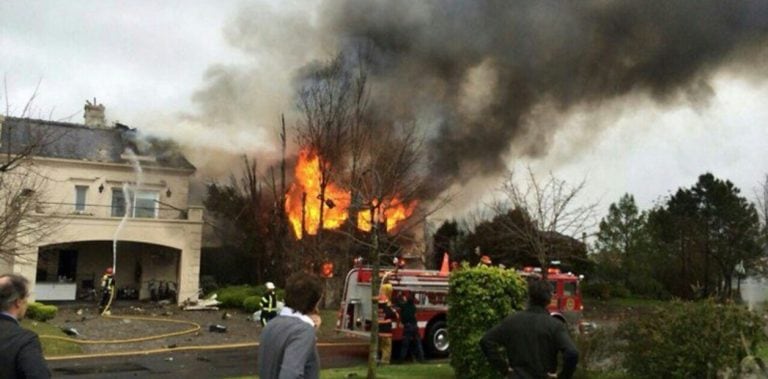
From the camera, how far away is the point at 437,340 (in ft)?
49.6

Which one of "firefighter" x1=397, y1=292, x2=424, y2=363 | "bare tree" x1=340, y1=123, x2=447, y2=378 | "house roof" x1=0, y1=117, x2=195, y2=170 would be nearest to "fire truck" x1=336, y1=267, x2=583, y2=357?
→ "firefighter" x1=397, y1=292, x2=424, y2=363

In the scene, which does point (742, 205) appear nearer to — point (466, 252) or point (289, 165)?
point (466, 252)

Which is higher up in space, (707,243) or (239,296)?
(707,243)

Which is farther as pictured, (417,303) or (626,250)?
(626,250)

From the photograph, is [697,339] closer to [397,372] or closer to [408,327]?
[397,372]

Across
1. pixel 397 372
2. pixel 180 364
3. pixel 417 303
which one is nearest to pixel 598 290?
pixel 417 303

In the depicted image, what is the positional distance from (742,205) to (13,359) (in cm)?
4492

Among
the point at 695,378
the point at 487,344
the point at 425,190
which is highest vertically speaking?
the point at 425,190

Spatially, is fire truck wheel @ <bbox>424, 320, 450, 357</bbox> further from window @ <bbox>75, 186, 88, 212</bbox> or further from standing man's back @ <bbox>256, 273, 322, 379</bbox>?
window @ <bbox>75, 186, 88, 212</bbox>

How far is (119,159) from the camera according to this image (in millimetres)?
28000

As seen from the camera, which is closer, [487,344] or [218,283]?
[487,344]

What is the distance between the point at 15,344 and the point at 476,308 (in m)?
7.41

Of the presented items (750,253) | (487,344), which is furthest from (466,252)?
(487,344)

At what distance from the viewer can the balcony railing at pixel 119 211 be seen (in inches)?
999
